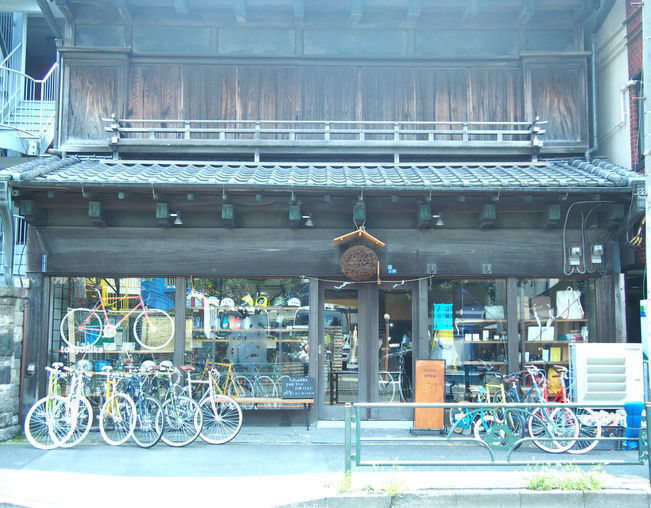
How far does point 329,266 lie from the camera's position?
10133 millimetres

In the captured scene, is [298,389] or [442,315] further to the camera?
[442,315]

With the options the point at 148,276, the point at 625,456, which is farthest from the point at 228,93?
the point at 625,456

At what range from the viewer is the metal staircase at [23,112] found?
40.0ft

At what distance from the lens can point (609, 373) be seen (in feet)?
30.5

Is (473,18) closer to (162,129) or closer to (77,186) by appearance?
(162,129)

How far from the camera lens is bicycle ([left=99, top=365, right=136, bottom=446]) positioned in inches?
345

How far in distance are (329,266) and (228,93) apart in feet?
13.0

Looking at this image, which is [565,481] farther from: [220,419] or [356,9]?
[356,9]

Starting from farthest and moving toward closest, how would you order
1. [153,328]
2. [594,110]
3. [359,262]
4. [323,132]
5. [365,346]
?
[594,110] < [323,132] < [365,346] < [153,328] < [359,262]

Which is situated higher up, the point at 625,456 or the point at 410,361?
the point at 410,361

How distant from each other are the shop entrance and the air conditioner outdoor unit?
283 cm

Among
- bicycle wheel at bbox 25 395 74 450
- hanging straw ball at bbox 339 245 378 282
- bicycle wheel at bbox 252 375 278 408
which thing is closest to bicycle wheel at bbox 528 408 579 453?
hanging straw ball at bbox 339 245 378 282

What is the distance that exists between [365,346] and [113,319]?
453cm

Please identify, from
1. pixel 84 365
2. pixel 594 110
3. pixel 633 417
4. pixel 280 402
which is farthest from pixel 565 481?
pixel 594 110
